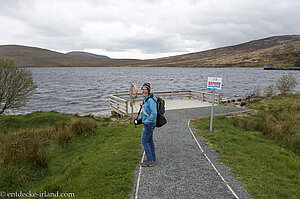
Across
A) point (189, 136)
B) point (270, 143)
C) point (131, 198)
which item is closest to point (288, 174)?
point (270, 143)

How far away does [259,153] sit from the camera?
23.7 ft

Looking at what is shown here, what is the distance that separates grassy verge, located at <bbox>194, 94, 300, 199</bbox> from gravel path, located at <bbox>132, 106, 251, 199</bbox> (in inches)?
16.3

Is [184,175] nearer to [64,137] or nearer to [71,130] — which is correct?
[64,137]

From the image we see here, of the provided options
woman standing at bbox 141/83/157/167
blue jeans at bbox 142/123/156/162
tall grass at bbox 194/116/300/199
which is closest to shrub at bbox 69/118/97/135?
blue jeans at bbox 142/123/156/162

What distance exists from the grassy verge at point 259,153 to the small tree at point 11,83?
14.9 m

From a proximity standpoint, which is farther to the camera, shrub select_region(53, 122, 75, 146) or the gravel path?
shrub select_region(53, 122, 75, 146)

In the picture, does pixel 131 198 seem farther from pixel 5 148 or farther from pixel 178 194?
pixel 5 148

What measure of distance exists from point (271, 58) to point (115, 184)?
17836cm

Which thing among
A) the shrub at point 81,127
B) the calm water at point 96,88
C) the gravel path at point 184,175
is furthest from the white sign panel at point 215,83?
the calm water at point 96,88

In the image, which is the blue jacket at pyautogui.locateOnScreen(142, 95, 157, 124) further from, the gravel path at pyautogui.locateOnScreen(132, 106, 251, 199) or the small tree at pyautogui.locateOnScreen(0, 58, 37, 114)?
the small tree at pyautogui.locateOnScreen(0, 58, 37, 114)

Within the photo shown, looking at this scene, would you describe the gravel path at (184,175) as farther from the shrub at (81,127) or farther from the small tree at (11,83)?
the small tree at (11,83)

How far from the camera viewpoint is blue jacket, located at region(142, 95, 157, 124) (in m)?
5.32

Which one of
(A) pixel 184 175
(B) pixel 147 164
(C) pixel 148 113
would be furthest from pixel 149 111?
(A) pixel 184 175

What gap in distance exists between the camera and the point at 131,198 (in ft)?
14.2
